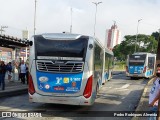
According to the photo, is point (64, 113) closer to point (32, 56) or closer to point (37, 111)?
point (37, 111)

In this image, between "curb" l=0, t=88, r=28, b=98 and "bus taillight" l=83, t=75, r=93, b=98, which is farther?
"curb" l=0, t=88, r=28, b=98

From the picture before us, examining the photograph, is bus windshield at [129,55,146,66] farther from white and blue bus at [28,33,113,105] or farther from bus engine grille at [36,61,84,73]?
bus engine grille at [36,61,84,73]

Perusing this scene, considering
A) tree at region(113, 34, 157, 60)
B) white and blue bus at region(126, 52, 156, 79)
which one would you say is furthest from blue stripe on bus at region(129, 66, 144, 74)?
tree at region(113, 34, 157, 60)

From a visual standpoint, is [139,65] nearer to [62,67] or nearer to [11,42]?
[11,42]

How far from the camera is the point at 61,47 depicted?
11758 mm

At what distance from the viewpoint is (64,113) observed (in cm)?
1152

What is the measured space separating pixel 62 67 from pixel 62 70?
110mm

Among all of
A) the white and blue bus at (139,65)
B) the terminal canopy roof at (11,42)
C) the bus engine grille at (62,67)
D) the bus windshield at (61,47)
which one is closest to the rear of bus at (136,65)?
the white and blue bus at (139,65)

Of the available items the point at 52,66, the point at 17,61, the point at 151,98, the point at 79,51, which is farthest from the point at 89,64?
the point at 17,61

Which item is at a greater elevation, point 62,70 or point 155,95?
point 62,70

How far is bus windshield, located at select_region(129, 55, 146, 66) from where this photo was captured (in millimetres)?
36281

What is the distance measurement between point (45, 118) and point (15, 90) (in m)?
7.93

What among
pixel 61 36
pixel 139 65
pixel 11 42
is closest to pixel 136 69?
pixel 139 65

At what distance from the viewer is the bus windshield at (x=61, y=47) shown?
1166cm
